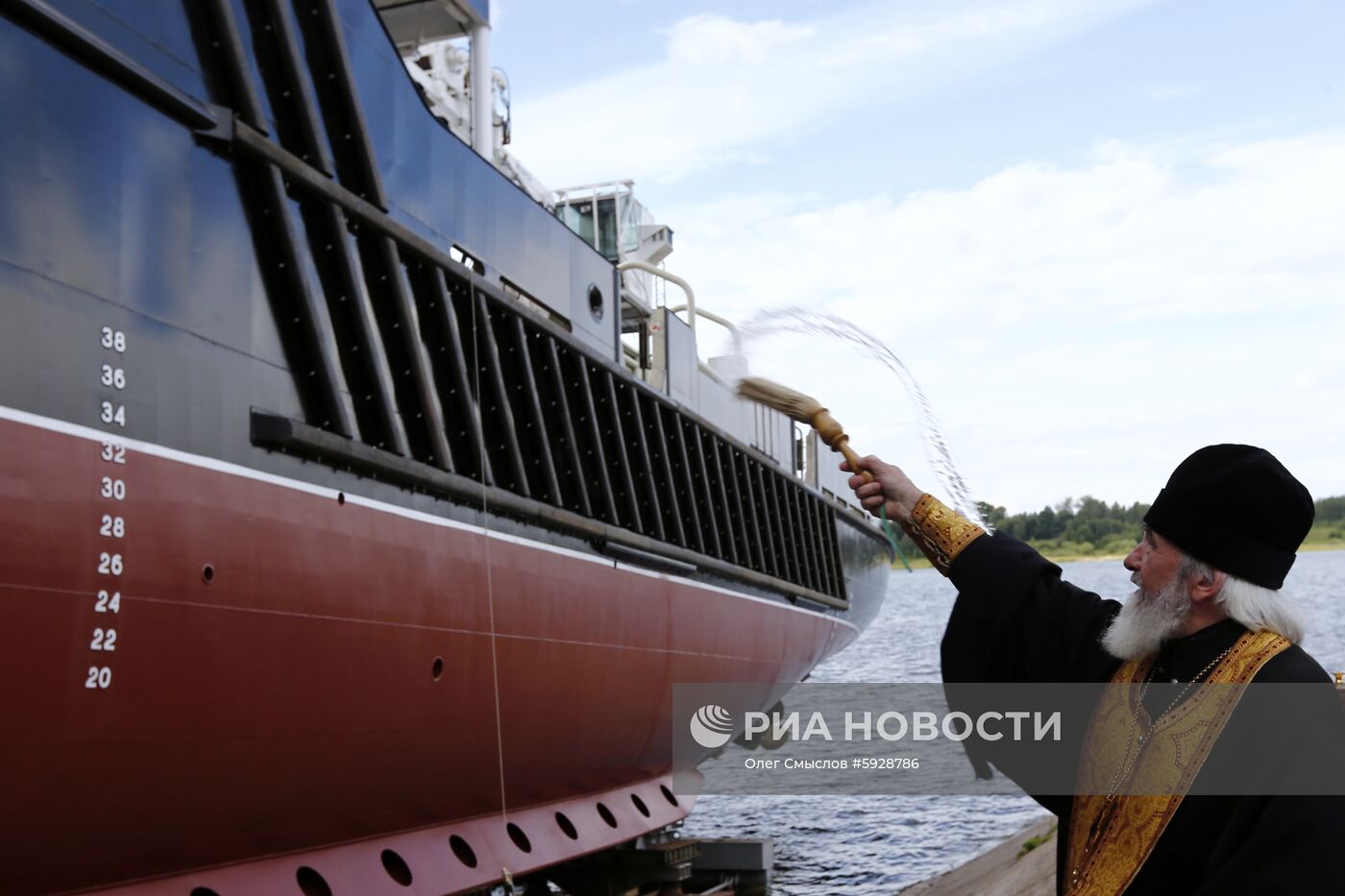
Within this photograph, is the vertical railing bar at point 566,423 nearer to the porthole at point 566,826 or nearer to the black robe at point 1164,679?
the porthole at point 566,826

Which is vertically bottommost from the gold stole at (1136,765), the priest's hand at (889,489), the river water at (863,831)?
the river water at (863,831)

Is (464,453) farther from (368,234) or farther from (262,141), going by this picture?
(262,141)

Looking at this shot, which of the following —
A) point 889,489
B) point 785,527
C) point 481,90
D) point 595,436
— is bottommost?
point 889,489

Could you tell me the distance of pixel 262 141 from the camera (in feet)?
18.4

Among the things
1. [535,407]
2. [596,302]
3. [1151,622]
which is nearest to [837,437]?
[1151,622]

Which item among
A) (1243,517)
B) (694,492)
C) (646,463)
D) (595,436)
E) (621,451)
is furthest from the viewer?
(694,492)

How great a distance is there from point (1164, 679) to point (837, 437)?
0.79 metres

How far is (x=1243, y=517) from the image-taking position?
2428mm

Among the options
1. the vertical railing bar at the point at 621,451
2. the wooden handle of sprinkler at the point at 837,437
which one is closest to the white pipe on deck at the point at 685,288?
the vertical railing bar at the point at 621,451

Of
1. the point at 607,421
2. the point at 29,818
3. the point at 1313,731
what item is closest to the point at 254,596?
the point at 29,818

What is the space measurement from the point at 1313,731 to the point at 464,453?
559 centimetres

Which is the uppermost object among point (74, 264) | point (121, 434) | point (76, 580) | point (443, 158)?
point (443, 158)

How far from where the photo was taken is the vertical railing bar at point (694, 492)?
445 inches

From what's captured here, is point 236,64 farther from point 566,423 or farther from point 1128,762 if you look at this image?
point 1128,762
